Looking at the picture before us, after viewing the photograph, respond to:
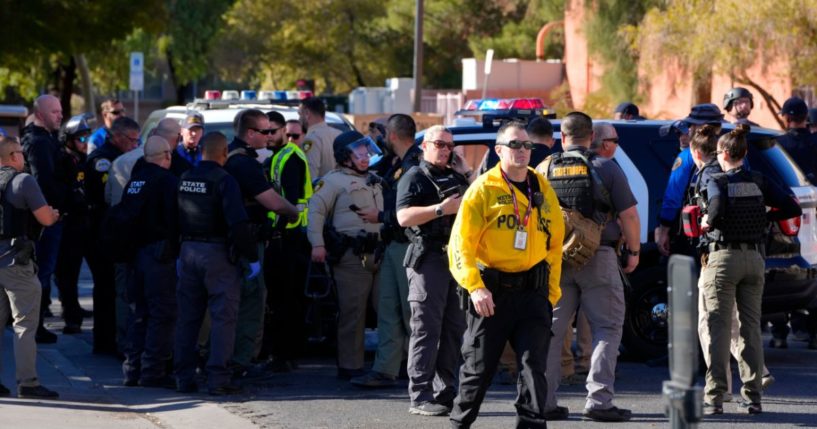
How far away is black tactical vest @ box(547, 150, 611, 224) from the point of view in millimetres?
8164

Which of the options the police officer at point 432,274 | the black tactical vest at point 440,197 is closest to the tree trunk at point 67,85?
the police officer at point 432,274

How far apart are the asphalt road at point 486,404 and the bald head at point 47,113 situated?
3.20 meters

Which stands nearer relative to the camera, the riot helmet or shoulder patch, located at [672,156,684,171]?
shoulder patch, located at [672,156,684,171]

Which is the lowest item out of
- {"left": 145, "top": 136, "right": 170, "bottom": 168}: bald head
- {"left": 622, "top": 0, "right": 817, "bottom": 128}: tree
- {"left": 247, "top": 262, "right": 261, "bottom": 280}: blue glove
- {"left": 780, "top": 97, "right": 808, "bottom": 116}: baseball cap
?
{"left": 247, "top": 262, "right": 261, "bottom": 280}: blue glove

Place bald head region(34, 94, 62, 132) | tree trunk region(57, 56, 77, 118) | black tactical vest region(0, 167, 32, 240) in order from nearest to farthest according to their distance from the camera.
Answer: black tactical vest region(0, 167, 32, 240) → bald head region(34, 94, 62, 132) → tree trunk region(57, 56, 77, 118)

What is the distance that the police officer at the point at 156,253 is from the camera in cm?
950

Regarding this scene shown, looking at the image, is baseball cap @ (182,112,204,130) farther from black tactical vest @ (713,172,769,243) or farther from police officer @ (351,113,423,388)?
black tactical vest @ (713,172,769,243)

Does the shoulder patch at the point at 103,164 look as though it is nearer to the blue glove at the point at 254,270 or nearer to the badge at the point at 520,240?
the blue glove at the point at 254,270

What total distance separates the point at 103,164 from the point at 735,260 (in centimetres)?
534

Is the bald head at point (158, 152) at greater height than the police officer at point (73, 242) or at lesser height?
greater

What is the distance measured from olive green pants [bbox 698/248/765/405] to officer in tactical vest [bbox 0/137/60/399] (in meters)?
4.32

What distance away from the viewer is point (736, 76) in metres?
21.7

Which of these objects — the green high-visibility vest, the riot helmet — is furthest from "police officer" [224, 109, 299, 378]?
the riot helmet

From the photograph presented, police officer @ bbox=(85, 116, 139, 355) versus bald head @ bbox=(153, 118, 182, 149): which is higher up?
bald head @ bbox=(153, 118, 182, 149)
